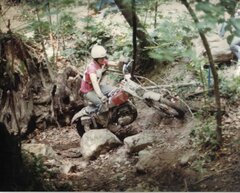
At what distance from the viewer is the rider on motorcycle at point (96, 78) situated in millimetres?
3262

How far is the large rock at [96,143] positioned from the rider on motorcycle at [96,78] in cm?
31

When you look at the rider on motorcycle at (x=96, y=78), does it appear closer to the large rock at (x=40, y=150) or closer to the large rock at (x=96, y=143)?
the large rock at (x=96, y=143)

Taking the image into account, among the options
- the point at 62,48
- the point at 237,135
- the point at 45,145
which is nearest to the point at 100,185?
the point at 45,145

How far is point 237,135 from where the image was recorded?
283 cm

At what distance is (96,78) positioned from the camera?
340 cm

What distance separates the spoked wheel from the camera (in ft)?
10.6

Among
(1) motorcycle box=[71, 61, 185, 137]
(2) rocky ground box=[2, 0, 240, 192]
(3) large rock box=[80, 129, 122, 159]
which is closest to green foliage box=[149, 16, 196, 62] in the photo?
(2) rocky ground box=[2, 0, 240, 192]

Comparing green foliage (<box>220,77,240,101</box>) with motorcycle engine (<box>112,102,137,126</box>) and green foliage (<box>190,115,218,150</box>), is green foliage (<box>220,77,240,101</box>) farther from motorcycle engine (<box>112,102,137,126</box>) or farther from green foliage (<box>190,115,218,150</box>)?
motorcycle engine (<box>112,102,137,126</box>)

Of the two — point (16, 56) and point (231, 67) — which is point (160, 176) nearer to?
point (231, 67)

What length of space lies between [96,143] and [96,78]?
0.54 meters

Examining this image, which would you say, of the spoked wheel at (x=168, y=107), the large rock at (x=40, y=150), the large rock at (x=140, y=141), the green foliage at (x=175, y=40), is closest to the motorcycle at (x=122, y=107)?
the spoked wheel at (x=168, y=107)

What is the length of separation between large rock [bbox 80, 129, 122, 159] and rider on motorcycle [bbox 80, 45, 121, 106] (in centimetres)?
31

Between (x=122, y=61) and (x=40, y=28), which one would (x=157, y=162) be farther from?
(x=40, y=28)

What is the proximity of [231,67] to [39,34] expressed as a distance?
1.47 meters
